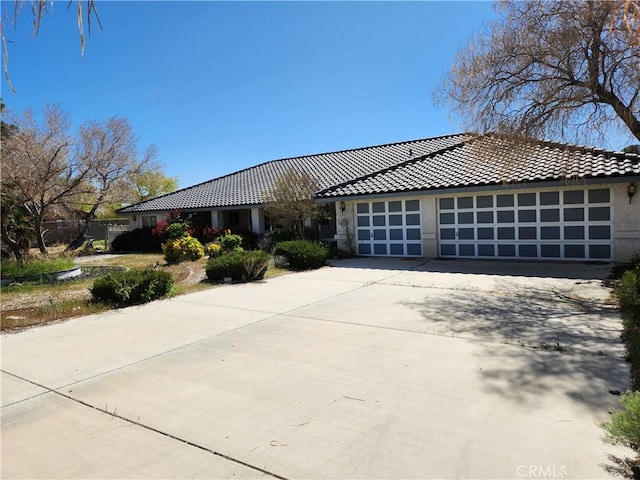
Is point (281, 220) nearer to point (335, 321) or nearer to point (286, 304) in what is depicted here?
point (286, 304)

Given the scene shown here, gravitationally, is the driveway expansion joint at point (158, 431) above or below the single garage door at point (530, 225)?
below

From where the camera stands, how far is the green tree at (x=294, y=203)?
18.4 meters

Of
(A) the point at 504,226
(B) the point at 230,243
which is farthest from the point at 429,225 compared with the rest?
(B) the point at 230,243

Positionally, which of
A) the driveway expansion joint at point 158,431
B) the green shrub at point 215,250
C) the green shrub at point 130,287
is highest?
the green shrub at point 215,250

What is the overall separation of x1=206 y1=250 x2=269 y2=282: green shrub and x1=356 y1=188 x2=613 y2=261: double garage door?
261 inches

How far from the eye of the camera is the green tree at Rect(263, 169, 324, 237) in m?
18.4

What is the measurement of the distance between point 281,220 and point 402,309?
38.2 feet

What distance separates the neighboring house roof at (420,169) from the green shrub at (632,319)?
3780 mm

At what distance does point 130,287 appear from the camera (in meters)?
9.44

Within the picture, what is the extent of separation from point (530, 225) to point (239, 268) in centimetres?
978

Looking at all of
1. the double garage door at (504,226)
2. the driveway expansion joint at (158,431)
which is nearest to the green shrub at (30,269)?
the driveway expansion joint at (158,431)

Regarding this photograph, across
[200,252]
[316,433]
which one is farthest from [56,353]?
[200,252]

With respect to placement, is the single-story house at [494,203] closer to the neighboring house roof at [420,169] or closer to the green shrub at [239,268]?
the neighboring house roof at [420,169]

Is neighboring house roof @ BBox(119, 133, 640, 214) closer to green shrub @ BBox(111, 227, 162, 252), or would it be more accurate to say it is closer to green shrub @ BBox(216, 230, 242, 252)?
green shrub @ BBox(111, 227, 162, 252)
